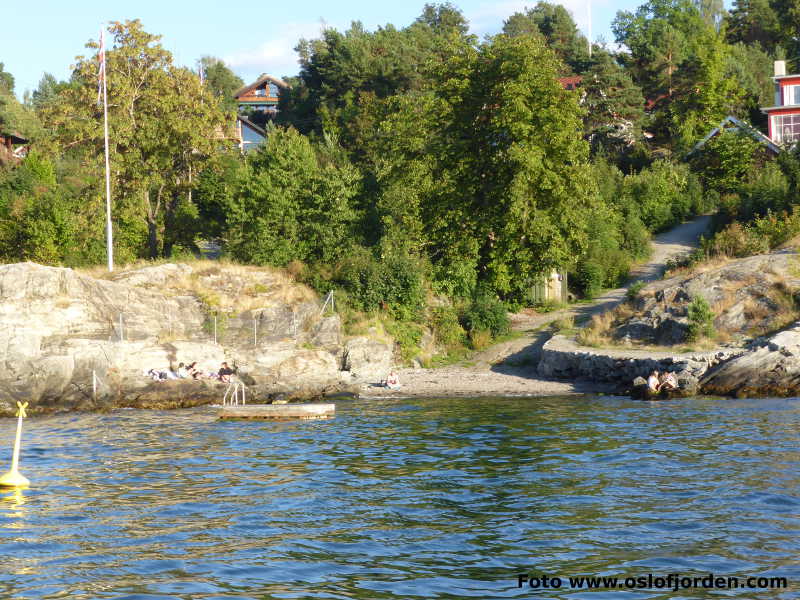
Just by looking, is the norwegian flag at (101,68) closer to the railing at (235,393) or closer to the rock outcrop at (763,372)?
the railing at (235,393)

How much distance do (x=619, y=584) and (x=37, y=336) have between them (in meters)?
26.8

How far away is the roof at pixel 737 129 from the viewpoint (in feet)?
190

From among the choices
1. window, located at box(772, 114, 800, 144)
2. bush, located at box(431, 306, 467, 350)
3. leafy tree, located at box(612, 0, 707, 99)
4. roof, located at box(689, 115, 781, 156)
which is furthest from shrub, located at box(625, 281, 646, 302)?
leafy tree, located at box(612, 0, 707, 99)

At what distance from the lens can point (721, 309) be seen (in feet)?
118

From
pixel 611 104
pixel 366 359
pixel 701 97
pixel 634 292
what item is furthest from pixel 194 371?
pixel 701 97

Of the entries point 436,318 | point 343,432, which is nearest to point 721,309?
point 436,318

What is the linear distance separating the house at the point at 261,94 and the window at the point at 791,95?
203ft

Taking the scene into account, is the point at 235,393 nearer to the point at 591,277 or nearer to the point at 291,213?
the point at 291,213

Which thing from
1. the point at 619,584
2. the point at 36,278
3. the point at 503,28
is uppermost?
the point at 503,28

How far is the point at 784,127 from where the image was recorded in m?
60.7

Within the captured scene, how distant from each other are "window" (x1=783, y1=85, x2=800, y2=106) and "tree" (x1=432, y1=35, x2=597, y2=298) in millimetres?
25487

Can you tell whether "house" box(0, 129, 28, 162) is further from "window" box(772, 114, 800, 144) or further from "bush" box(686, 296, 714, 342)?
"window" box(772, 114, 800, 144)

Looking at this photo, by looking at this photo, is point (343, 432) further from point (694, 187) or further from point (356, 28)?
point (356, 28)

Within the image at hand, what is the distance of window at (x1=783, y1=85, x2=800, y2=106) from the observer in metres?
60.7
